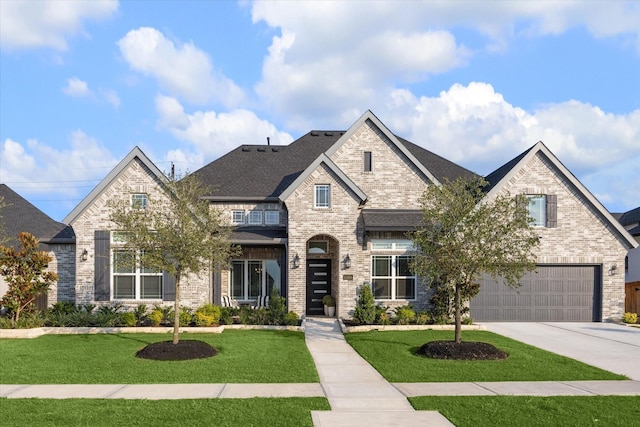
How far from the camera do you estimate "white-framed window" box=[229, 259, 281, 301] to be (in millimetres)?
23062

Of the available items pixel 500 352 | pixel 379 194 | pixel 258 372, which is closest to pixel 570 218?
pixel 379 194

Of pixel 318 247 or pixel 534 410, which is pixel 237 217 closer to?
pixel 318 247

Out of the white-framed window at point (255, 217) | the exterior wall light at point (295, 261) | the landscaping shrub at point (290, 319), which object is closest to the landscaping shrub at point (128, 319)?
the landscaping shrub at point (290, 319)

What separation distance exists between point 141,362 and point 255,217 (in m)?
11.2

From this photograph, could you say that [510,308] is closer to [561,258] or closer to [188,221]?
[561,258]

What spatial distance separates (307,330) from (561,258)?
37.7 feet

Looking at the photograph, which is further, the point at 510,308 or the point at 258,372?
the point at 510,308

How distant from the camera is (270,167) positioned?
2545cm

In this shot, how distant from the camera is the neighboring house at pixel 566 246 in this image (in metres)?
21.8

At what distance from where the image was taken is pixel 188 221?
14.1 m

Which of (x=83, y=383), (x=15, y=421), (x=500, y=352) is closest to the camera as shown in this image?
(x=15, y=421)

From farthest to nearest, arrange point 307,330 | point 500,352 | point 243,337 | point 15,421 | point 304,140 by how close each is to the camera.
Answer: point 304,140, point 307,330, point 243,337, point 500,352, point 15,421

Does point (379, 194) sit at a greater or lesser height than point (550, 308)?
greater

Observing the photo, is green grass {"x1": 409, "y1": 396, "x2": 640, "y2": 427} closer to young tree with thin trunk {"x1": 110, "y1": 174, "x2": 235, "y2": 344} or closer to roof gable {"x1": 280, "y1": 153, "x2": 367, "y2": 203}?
young tree with thin trunk {"x1": 110, "y1": 174, "x2": 235, "y2": 344}
